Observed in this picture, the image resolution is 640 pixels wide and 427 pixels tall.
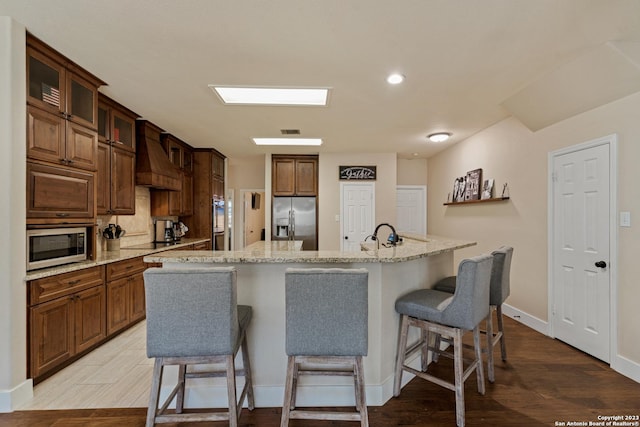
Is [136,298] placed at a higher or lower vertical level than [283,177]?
lower

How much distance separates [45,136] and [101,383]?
6.39 ft

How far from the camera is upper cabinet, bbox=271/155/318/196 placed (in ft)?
19.1

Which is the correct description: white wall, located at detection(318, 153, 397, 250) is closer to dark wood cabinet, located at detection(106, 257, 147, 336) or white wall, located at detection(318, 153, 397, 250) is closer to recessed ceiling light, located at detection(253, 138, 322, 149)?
recessed ceiling light, located at detection(253, 138, 322, 149)

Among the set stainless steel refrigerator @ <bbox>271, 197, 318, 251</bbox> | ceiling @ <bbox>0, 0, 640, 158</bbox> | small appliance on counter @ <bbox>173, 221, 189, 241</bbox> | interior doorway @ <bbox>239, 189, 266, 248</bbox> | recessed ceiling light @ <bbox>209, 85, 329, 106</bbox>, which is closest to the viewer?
ceiling @ <bbox>0, 0, 640, 158</bbox>

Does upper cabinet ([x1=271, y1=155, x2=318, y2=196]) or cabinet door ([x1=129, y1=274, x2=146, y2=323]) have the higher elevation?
upper cabinet ([x1=271, y1=155, x2=318, y2=196])

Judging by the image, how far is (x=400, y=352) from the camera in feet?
6.70

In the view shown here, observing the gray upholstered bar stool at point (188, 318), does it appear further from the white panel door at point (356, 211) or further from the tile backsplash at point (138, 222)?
the white panel door at point (356, 211)

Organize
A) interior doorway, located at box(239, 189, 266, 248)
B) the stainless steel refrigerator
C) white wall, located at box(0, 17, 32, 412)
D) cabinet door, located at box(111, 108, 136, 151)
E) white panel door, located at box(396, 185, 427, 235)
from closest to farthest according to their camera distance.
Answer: white wall, located at box(0, 17, 32, 412) → cabinet door, located at box(111, 108, 136, 151) → the stainless steel refrigerator → white panel door, located at box(396, 185, 427, 235) → interior doorway, located at box(239, 189, 266, 248)

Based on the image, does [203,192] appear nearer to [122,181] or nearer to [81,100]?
[122,181]

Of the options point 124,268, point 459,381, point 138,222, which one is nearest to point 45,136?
point 124,268

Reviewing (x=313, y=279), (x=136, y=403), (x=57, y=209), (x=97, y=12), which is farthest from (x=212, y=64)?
(x=136, y=403)

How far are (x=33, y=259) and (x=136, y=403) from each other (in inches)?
51.3

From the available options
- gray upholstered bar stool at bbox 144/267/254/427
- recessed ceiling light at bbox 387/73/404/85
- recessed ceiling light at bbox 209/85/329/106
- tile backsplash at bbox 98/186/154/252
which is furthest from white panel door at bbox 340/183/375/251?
gray upholstered bar stool at bbox 144/267/254/427

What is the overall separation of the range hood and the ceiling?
0.58 metres
